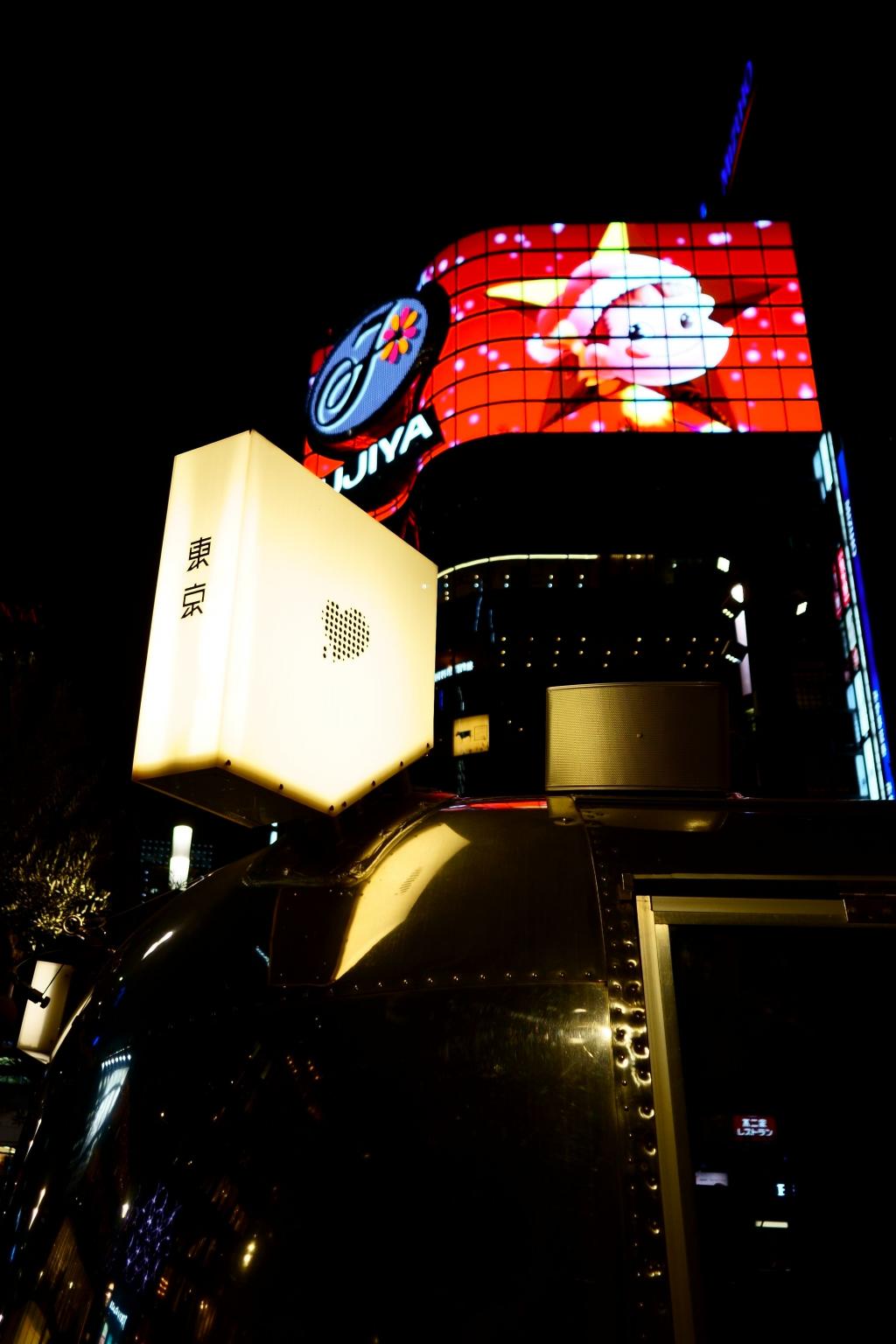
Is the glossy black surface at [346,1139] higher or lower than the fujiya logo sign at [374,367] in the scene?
lower

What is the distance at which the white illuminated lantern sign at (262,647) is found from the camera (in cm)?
212

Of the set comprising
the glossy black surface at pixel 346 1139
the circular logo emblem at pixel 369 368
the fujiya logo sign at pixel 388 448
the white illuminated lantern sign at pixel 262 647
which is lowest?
the glossy black surface at pixel 346 1139

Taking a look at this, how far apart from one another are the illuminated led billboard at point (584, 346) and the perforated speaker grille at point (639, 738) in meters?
22.3

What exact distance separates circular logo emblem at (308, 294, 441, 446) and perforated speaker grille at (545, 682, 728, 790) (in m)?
25.5

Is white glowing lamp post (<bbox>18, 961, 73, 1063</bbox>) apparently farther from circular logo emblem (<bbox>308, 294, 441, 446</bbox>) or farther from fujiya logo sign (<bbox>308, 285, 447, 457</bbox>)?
circular logo emblem (<bbox>308, 294, 441, 446</bbox>)

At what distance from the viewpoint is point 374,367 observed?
91.0ft

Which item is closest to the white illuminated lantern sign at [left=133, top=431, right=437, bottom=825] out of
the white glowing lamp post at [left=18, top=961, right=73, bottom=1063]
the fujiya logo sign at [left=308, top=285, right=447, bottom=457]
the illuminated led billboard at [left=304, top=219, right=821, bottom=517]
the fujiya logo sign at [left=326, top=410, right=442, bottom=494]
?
the white glowing lamp post at [left=18, top=961, right=73, bottom=1063]

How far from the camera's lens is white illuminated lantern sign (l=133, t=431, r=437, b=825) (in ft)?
6.96

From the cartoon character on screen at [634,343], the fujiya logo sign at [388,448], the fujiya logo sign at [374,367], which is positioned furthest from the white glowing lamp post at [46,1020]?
the fujiya logo sign at [374,367]

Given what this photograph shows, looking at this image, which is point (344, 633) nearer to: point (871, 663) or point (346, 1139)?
point (346, 1139)

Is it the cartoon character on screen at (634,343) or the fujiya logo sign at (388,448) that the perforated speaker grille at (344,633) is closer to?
the cartoon character on screen at (634,343)

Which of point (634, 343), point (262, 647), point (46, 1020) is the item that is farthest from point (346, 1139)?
point (634, 343)

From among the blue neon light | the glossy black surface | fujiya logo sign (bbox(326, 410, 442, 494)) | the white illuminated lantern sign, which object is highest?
fujiya logo sign (bbox(326, 410, 442, 494))

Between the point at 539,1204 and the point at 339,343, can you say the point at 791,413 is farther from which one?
the point at 539,1204
